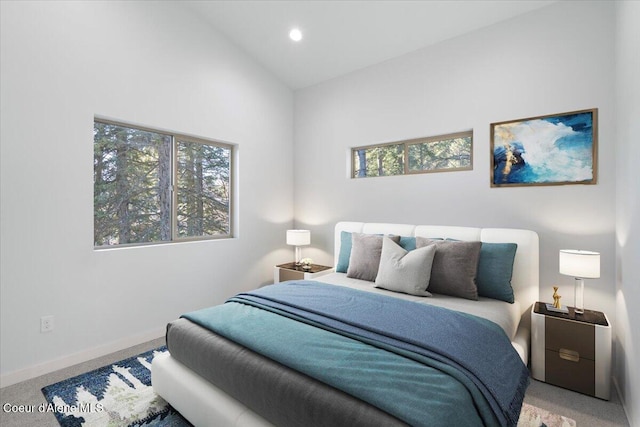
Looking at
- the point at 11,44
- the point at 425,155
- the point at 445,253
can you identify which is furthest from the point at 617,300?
the point at 11,44

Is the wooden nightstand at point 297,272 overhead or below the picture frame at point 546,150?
below

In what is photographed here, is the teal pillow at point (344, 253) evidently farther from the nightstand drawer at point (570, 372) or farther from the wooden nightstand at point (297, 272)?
the nightstand drawer at point (570, 372)

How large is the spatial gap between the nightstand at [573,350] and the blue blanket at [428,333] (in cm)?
69

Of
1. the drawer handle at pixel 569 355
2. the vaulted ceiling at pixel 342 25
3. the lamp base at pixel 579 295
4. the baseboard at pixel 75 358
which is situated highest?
the vaulted ceiling at pixel 342 25

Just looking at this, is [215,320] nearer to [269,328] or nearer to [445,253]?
[269,328]

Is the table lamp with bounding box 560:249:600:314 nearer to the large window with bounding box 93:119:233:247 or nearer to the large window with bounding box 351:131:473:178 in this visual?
the large window with bounding box 351:131:473:178

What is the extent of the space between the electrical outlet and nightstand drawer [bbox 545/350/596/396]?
3.77m

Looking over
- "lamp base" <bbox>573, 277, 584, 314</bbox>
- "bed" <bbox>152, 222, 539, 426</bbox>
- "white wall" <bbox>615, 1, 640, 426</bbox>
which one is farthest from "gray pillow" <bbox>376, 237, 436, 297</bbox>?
"white wall" <bbox>615, 1, 640, 426</bbox>

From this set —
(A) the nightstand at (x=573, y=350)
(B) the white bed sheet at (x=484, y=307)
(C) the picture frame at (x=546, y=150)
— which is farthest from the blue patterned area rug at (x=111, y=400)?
(C) the picture frame at (x=546, y=150)

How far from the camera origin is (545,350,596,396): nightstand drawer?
213 cm

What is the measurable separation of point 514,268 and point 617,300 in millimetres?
683

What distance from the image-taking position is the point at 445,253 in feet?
8.35

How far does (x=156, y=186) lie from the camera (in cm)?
326

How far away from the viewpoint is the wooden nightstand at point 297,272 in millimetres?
3663
